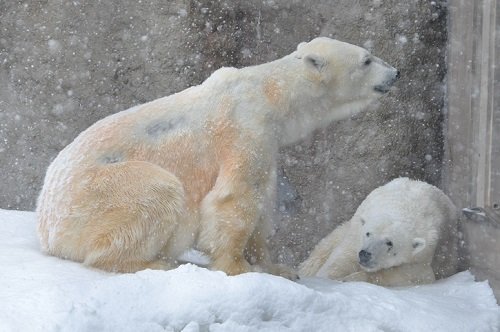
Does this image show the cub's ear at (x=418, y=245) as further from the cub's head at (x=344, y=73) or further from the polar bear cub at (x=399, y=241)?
the cub's head at (x=344, y=73)

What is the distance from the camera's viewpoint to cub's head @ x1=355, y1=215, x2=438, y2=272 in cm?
462

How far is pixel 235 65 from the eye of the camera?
6152mm

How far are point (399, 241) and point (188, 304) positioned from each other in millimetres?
2073

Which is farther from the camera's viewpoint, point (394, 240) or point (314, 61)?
point (394, 240)

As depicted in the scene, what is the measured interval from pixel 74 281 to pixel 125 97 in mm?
3293

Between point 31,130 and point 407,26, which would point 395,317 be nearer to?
point 407,26

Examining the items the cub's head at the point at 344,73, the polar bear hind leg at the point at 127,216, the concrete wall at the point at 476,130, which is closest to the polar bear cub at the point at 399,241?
the concrete wall at the point at 476,130

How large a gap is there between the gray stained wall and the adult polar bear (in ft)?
6.39

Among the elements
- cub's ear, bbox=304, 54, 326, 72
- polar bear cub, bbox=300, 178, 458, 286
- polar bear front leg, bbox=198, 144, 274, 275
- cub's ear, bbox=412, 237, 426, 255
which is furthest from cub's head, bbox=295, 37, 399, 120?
cub's ear, bbox=412, 237, 426, 255

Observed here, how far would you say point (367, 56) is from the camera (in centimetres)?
414

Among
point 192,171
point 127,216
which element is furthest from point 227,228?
point 127,216

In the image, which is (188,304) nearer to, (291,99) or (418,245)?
(291,99)

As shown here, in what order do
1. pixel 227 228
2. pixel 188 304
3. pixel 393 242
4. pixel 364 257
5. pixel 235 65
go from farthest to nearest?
pixel 235 65 < pixel 393 242 < pixel 364 257 < pixel 227 228 < pixel 188 304

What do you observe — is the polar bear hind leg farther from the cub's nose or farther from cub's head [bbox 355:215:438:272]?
cub's head [bbox 355:215:438:272]
